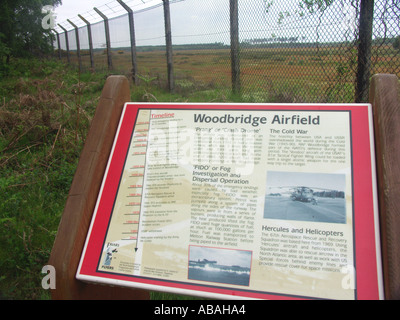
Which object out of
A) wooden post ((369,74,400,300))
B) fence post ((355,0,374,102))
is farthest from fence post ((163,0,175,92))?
wooden post ((369,74,400,300))

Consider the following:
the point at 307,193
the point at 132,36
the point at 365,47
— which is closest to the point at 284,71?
the point at 365,47

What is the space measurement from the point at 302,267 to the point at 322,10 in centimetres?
349

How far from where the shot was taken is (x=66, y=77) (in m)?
12.1

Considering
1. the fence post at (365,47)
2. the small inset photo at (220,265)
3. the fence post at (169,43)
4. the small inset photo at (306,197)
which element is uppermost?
the fence post at (169,43)

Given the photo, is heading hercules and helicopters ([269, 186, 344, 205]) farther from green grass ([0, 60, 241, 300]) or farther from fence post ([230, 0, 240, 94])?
fence post ([230, 0, 240, 94])

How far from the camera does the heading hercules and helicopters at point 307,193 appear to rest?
1.56 metres

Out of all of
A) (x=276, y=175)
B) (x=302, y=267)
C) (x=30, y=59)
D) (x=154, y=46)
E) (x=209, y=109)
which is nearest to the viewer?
(x=302, y=267)

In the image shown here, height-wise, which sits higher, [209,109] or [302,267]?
[209,109]

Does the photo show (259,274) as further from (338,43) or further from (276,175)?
(338,43)

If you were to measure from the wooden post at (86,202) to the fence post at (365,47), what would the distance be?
7.50 feet

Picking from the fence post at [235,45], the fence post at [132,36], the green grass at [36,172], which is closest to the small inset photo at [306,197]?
the green grass at [36,172]

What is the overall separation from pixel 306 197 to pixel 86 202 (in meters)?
1.01

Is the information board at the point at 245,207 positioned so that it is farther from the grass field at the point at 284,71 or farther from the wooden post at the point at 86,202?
the grass field at the point at 284,71

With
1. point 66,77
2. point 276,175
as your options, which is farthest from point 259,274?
point 66,77
